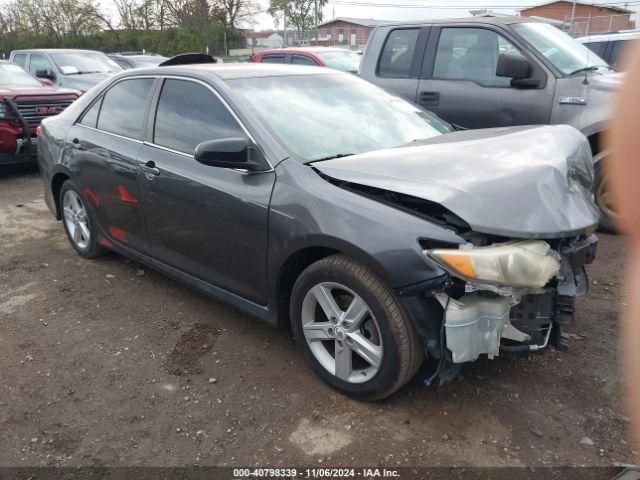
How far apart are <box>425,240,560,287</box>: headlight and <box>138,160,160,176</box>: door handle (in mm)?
2073

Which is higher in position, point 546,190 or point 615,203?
point 615,203

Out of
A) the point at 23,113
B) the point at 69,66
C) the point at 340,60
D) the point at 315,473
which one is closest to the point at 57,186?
the point at 23,113

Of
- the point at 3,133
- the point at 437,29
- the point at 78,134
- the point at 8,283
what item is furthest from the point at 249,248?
the point at 3,133

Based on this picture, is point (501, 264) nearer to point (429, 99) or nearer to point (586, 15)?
point (429, 99)

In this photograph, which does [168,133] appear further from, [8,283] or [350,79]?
[8,283]

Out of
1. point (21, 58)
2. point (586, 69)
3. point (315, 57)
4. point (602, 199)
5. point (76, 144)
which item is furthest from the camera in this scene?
point (21, 58)

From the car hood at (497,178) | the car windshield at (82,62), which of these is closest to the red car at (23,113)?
the car windshield at (82,62)

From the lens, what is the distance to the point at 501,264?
225 centimetres

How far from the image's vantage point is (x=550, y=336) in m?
2.61

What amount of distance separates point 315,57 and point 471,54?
4236 mm

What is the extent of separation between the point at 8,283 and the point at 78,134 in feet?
4.45

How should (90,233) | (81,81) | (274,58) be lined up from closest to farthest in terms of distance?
(90,233), (274,58), (81,81)

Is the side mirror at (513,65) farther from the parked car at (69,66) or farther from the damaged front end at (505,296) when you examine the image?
the parked car at (69,66)

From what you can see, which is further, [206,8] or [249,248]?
[206,8]
